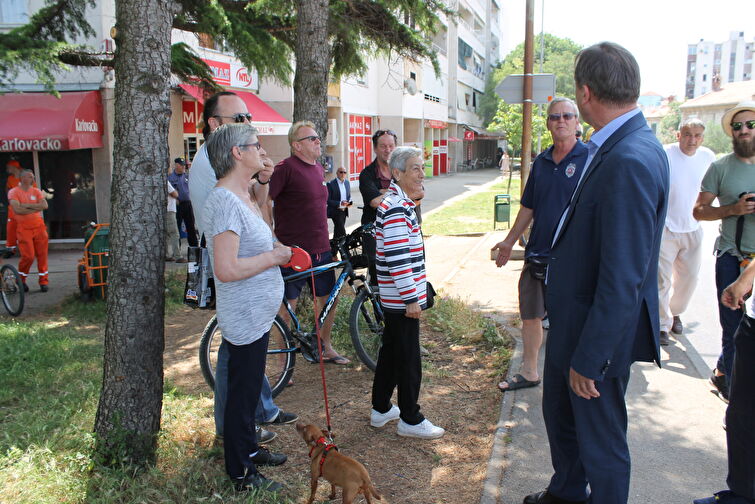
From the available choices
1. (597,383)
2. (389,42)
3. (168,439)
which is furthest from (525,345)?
(389,42)

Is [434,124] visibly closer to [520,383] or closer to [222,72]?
[222,72]

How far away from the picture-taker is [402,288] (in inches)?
151

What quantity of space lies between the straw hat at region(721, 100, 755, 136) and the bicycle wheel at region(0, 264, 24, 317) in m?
8.28

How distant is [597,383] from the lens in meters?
2.63

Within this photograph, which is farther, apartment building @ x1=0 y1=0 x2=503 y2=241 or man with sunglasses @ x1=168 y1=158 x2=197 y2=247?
apartment building @ x1=0 y1=0 x2=503 y2=241

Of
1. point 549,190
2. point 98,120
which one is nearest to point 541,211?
point 549,190

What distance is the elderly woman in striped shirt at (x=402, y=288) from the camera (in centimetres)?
384

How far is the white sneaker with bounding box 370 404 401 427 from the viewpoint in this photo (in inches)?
169

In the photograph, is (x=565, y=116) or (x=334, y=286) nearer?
(x=565, y=116)

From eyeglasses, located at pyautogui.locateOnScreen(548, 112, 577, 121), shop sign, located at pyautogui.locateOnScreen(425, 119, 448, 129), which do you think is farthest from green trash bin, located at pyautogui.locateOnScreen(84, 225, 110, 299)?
shop sign, located at pyautogui.locateOnScreen(425, 119, 448, 129)

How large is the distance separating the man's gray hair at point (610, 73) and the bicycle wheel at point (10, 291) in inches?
315

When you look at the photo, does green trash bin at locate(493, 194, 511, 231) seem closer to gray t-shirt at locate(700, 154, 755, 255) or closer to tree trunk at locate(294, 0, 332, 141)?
tree trunk at locate(294, 0, 332, 141)

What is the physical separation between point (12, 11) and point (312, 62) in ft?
33.0

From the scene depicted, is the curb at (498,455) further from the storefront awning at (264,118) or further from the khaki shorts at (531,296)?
the storefront awning at (264,118)
